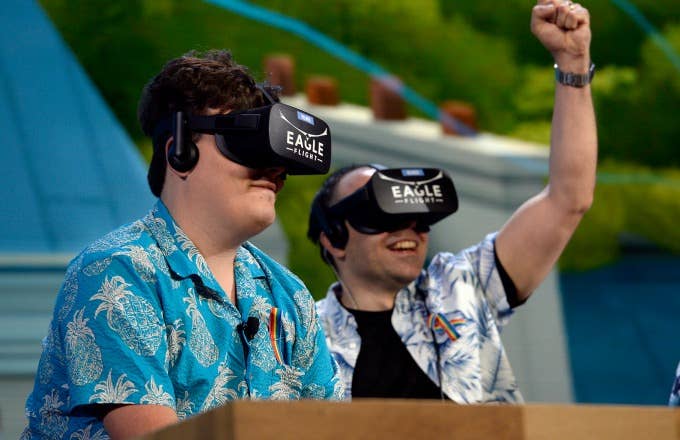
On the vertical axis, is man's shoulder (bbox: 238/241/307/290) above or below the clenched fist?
below

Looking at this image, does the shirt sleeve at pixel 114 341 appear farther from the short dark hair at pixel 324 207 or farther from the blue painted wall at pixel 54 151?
the blue painted wall at pixel 54 151

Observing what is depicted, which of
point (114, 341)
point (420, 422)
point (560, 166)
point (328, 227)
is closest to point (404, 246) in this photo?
point (328, 227)

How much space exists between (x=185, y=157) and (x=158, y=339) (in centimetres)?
35

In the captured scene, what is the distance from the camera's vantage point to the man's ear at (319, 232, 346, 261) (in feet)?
10.1

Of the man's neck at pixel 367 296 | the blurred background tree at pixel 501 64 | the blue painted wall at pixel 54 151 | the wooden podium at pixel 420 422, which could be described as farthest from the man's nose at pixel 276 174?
the blurred background tree at pixel 501 64

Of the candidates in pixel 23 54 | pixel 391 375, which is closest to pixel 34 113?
pixel 23 54

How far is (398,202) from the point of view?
9.59 ft

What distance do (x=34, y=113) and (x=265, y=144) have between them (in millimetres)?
2111

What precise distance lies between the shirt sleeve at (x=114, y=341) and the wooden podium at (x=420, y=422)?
0.43 metres

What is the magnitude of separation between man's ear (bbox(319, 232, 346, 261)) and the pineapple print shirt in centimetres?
89

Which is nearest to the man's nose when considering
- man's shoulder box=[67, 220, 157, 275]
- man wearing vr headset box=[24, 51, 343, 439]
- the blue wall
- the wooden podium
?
man wearing vr headset box=[24, 51, 343, 439]

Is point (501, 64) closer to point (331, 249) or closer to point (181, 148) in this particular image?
point (331, 249)

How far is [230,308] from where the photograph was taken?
2033 millimetres

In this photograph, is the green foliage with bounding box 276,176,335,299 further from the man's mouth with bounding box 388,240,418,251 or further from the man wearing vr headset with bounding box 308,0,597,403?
the man's mouth with bounding box 388,240,418,251
